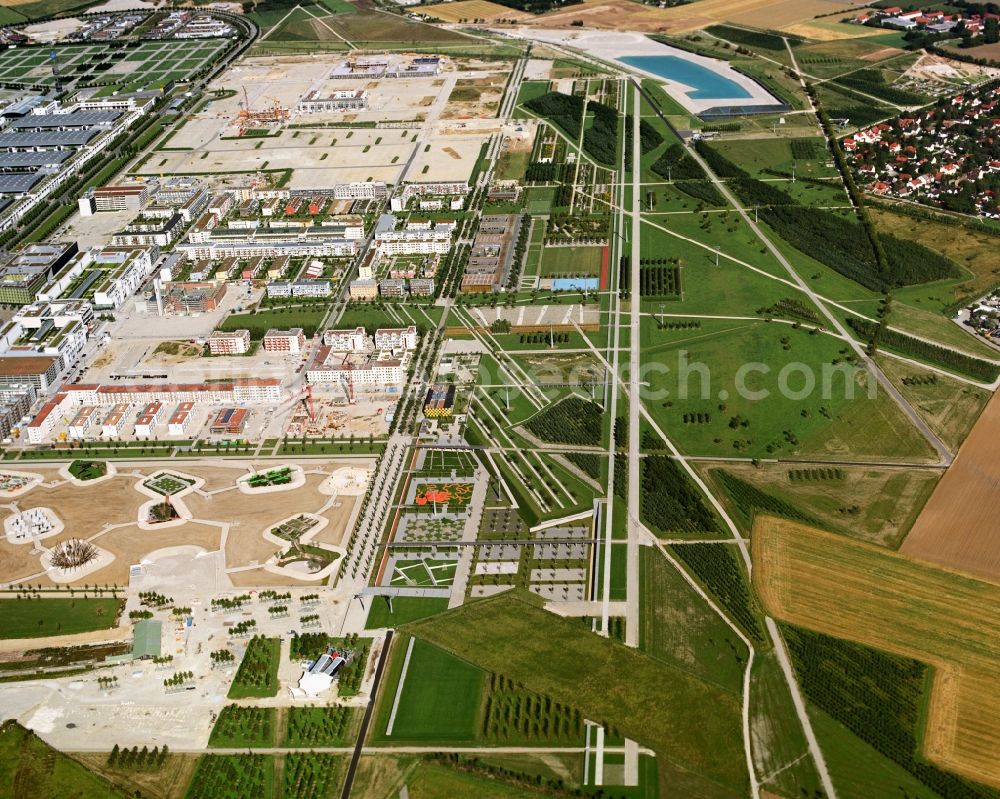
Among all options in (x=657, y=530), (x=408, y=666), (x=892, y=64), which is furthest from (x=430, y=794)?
(x=892, y=64)

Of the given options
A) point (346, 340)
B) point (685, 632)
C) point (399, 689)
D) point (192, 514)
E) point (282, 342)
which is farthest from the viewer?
point (346, 340)

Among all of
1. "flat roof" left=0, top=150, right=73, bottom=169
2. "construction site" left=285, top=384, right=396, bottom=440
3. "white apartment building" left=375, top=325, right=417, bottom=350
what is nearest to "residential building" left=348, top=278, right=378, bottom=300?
"white apartment building" left=375, top=325, right=417, bottom=350

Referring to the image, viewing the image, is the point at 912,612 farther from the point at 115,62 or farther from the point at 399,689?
the point at 115,62

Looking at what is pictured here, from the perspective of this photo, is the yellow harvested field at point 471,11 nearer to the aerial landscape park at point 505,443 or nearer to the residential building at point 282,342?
the aerial landscape park at point 505,443

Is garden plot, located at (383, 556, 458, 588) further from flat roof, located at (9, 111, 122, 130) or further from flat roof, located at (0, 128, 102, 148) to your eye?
flat roof, located at (9, 111, 122, 130)

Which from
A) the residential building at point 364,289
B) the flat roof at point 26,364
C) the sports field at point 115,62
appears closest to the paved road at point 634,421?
the residential building at point 364,289

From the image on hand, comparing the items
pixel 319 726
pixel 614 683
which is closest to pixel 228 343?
pixel 319 726

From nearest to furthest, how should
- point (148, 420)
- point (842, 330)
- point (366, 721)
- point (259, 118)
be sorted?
point (366, 721) → point (148, 420) → point (842, 330) → point (259, 118)
